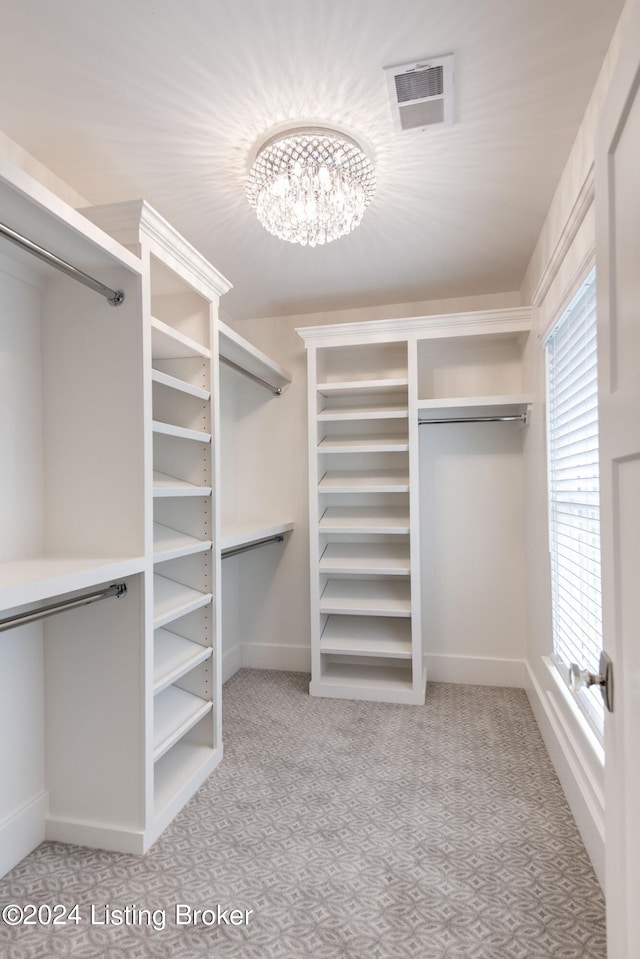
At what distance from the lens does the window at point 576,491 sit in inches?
66.7

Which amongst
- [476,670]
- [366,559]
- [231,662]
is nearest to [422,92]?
[366,559]

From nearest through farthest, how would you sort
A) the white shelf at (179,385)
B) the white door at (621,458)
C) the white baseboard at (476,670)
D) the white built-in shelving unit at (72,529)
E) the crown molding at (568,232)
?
the white door at (621,458)
the crown molding at (568,232)
the white built-in shelving unit at (72,529)
the white shelf at (179,385)
the white baseboard at (476,670)

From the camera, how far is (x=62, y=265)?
4.76 ft

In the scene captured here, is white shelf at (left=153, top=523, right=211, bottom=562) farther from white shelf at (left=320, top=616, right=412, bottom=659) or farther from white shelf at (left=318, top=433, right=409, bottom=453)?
white shelf at (left=320, top=616, right=412, bottom=659)

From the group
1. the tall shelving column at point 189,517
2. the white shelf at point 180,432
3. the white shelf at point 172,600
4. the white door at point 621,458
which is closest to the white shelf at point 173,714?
the tall shelving column at point 189,517

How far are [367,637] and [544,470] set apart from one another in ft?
4.61

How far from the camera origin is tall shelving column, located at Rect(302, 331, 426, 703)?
2.96 meters

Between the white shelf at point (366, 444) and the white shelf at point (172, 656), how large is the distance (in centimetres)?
133

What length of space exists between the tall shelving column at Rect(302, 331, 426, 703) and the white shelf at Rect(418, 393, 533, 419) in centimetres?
15

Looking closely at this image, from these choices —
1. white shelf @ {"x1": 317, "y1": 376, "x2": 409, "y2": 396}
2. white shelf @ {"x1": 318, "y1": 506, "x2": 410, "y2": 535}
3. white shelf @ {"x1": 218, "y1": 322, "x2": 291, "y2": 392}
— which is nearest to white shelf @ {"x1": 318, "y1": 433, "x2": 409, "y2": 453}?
white shelf @ {"x1": 317, "y1": 376, "x2": 409, "y2": 396}

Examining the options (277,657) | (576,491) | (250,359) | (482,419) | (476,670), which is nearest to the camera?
(576,491)

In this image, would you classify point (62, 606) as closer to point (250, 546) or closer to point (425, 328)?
point (250, 546)

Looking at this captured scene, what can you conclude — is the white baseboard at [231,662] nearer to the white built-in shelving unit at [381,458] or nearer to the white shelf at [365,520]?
the white built-in shelving unit at [381,458]

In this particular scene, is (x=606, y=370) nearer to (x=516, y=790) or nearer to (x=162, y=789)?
(x=516, y=790)
